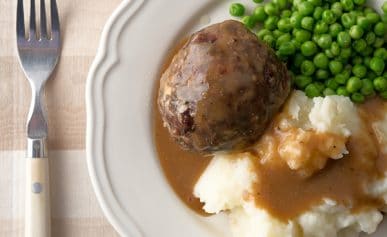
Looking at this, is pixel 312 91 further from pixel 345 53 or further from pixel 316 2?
pixel 316 2

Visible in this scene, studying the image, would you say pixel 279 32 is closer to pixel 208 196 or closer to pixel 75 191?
pixel 208 196

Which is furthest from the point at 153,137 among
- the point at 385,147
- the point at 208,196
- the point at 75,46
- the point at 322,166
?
the point at 385,147

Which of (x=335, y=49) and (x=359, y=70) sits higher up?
(x=335, y=49)

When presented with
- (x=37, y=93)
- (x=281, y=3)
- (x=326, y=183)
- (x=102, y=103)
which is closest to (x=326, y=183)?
(x=326, y=183)

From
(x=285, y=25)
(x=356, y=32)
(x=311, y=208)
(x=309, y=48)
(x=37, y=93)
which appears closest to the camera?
(x=311, y=208)

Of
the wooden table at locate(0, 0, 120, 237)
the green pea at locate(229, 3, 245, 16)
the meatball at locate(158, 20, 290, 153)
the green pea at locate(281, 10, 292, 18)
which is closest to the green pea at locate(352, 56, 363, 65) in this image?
the green pea at locate(281, 10, 292, 18)

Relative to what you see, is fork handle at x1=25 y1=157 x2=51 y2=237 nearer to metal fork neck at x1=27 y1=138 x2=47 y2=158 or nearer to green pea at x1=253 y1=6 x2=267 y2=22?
metal fork neck at x1=27 y1=138 x2=47 y2=158
